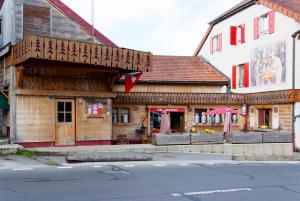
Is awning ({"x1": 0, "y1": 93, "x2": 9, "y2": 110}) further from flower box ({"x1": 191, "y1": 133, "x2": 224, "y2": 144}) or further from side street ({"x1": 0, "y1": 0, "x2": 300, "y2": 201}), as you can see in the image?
flower box ({"x1": 191, "y1": 133, "x2": 224, "y2": 144})

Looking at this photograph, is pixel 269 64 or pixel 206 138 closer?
pixel 206 138

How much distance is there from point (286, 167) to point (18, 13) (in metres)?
13.1

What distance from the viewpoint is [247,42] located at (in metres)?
27.2

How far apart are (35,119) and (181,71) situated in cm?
1194

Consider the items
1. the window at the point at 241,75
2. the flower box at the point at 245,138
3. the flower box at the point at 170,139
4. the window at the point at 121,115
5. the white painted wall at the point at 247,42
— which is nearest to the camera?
the flower box at the point at 170,139

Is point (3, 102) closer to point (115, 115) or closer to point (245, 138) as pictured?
point (115, 115)

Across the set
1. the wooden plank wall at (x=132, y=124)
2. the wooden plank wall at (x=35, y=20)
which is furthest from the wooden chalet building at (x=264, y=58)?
the wooden plank wall at (x=35, y=20)

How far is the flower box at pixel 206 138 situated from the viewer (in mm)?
20681

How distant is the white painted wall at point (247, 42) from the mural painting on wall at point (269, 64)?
0.27m

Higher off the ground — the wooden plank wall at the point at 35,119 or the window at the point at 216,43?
the window at the point at 216,43

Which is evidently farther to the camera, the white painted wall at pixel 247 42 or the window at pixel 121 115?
the window at pixel 121 115

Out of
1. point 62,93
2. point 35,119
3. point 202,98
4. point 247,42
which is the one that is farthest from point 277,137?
point 35,119

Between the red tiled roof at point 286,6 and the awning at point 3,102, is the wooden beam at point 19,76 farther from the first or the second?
the red tiled roof at point 286,6

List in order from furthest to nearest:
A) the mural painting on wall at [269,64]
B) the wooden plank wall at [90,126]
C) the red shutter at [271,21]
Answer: the red shutter at [271,21] < the mural painting on wall at [269,64] < the wooden plank wall at [90,126]
